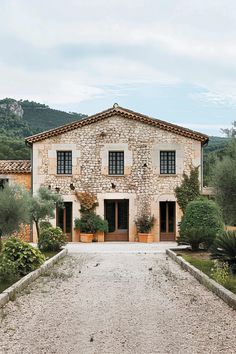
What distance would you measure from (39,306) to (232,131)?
17.4ft

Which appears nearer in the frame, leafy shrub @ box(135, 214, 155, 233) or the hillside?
leafy shrub @ box(135, 214, 155, 233)

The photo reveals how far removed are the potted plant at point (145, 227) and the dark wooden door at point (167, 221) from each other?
0.81 meters

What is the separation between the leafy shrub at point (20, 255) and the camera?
43.0ft

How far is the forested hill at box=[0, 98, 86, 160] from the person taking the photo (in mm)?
58062

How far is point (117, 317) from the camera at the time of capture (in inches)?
334

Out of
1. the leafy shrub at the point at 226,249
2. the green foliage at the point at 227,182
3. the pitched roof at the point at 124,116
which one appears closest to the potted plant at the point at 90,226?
the pitched roof at the point at 124,116

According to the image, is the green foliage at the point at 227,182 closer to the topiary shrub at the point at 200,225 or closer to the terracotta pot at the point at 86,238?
the topiary shrub at the point at 200,225

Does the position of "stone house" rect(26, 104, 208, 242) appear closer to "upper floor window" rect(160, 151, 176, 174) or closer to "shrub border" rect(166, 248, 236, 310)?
"upper floor window" rect(160, 151, 176, 174)

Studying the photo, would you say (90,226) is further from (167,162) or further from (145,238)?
(167,162)

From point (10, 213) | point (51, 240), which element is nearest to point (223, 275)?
point (10, 213)

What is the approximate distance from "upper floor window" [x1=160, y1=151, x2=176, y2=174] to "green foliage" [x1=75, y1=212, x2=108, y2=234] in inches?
167

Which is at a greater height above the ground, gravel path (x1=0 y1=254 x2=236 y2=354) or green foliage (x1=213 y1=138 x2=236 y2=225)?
green foliage (x1=213 y1=138 x2=236 y2=225)

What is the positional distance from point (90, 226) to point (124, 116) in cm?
618

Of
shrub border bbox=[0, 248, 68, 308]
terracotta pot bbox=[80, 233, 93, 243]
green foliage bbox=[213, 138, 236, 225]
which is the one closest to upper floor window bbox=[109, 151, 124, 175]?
terracotta pot bbox=[80, 233, 93, 243]
